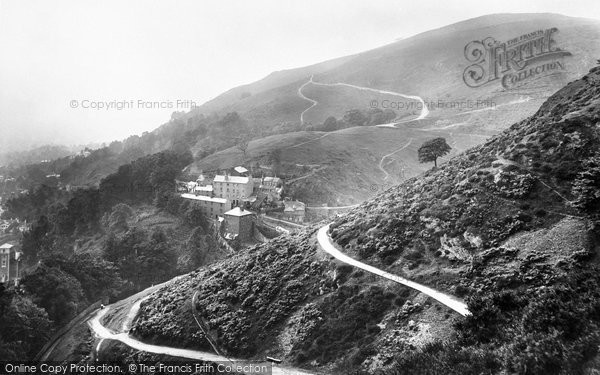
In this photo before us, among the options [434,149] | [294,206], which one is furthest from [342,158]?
[434,149]

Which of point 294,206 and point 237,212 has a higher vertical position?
point 237,212

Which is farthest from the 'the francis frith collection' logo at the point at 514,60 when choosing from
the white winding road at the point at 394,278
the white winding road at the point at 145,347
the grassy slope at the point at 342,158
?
the white winding road at the point at 145,347

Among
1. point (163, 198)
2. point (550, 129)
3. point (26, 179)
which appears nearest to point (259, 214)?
point (163, 198)

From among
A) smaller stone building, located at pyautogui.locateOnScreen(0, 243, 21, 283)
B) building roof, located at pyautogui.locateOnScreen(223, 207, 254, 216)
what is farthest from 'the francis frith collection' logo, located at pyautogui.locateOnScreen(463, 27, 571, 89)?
smaller stone building, located at pyautogui.locateOnScreen(0, 243, 21, 283)

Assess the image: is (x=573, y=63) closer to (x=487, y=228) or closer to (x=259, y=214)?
(x=259, y=214)

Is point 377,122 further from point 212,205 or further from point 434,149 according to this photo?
point 434,149
